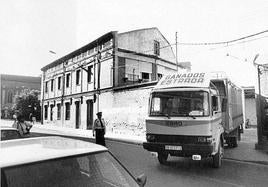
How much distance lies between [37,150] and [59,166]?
258mm

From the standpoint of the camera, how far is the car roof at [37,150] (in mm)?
2049

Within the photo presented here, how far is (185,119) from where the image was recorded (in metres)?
Answer: 6.95

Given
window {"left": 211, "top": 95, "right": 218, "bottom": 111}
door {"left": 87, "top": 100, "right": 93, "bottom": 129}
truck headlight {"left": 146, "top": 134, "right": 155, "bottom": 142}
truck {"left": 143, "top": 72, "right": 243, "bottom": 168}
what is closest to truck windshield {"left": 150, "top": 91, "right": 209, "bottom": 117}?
truck {"left": 143, "top": 72, "right": 243, "bottom": 168}

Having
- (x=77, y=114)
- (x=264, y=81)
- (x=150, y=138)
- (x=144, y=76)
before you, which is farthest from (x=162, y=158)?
(x=77, y=114)

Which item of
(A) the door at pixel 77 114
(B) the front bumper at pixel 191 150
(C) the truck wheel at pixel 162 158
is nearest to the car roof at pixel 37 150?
(B) the front bumper at pixel 191 150

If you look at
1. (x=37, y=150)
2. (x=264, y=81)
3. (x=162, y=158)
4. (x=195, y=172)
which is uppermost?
(x=264, y=81)

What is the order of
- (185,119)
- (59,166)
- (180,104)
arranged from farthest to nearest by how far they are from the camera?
1. (180,104)
2. (185,119)
3. (59,166)

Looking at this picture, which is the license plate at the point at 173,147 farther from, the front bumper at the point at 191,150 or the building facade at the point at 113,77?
the building facade at the point at 113,77

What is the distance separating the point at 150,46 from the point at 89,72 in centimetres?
660

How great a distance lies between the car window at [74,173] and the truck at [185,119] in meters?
4.46

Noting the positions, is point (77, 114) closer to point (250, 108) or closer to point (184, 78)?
point (250, 108)

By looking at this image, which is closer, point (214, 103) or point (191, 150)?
point (191, 150)

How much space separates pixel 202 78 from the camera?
769 cm

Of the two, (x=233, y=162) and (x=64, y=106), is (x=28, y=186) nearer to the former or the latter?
(x=233, y=162)
